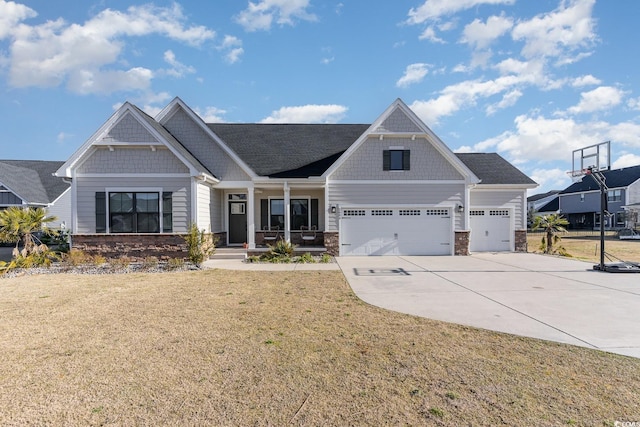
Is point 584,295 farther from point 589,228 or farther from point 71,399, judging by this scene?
point 589,228

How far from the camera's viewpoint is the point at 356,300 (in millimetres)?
7508

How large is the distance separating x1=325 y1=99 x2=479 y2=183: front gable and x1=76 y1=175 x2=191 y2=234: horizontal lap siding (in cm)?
608

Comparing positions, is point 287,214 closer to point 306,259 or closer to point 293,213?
point 293,213

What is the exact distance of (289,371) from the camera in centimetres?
409

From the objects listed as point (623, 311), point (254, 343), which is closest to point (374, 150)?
point (623, 311)

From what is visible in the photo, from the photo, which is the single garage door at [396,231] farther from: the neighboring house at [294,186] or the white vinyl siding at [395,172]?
the white vinyl siding at [395,172]

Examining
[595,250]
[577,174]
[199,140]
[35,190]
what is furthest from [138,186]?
[595,250]

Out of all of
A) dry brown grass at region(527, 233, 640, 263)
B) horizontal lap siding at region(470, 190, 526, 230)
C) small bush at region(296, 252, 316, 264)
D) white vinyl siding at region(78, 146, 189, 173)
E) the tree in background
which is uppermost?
white vinyl siding at region(78, 146, 189, 173)

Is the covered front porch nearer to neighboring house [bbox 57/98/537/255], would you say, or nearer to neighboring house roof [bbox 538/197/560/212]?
neighboring house [bbox 57/98/537/255]

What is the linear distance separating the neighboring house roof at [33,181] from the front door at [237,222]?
19.1m

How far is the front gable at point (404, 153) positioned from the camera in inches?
603

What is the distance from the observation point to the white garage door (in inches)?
684

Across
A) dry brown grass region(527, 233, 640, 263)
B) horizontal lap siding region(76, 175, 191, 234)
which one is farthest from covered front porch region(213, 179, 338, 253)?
dry brown grass region(527, 233, 640, 263)

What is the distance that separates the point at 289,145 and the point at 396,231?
703 centimetres
